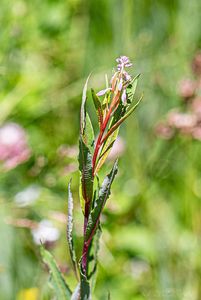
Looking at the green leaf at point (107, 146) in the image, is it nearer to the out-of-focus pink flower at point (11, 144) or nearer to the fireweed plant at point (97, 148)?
the fireweed plant at point (97, 148)

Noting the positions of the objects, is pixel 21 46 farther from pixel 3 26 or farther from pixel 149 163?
pixel 149 163

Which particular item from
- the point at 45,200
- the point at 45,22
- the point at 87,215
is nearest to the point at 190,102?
the point at 45,200

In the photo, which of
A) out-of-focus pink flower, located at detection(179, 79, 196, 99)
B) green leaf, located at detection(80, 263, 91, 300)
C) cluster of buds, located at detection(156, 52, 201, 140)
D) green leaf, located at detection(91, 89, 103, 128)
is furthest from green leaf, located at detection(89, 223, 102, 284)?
out-of-focus pink flower, located at detection(179, 79, 196, 99)

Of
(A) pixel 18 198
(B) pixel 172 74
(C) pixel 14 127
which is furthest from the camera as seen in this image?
(B) pixel 172 74

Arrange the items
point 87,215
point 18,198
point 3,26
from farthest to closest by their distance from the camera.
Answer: point 3,26 → point 18,198 → point 87,215

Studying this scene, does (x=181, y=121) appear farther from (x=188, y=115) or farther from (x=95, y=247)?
(x=95, y=247)

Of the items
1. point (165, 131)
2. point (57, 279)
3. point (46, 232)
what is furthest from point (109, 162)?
point (57, 279)
